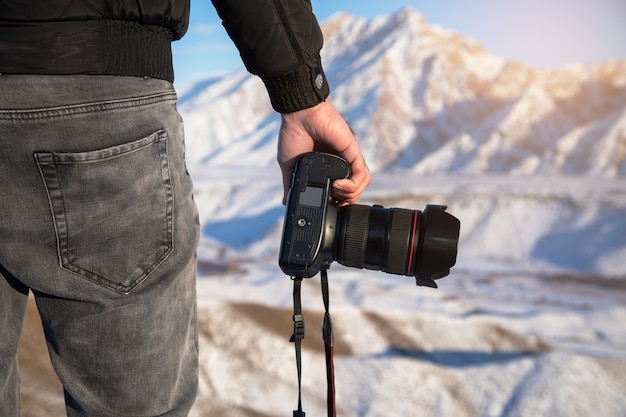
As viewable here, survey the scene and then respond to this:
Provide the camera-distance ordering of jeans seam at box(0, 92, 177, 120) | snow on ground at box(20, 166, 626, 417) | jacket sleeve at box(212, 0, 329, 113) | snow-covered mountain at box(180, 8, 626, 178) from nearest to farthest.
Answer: jeans seam at box(0, 92, 177, 120) < jacket sleeve at box(212, 0, 329, 113) < snow on ground at box(20, 166, 626, 417) < snow-covered mountain at box(180, 8, 626, 178)

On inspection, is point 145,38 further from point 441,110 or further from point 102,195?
point 441,110

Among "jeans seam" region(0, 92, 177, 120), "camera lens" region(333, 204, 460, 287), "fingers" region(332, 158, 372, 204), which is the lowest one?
"camera lens" region(333, 204, 460, 287)

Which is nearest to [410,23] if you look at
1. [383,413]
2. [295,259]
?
[383,413]

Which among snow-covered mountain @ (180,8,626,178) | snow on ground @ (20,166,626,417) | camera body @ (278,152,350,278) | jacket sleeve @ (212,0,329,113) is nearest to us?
jacket sleeve @ (212,0,329,113)

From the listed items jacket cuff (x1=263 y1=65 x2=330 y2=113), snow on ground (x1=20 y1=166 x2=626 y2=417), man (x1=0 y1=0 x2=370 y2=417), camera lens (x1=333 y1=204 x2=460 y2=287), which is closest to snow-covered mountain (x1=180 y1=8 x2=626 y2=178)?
snow on ground (x1=20 y1=166 x2=626 y2=417)

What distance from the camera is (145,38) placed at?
461mm

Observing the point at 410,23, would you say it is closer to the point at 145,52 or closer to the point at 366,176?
the point at 366,176

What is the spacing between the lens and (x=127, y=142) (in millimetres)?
432

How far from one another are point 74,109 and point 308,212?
32 centimetres

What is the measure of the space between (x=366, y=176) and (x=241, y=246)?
5.05 feet

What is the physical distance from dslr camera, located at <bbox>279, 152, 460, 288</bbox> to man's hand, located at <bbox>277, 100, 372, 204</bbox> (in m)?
0.01

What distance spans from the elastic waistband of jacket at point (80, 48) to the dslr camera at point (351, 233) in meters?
0.25

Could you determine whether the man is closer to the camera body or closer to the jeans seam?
the jeans seam

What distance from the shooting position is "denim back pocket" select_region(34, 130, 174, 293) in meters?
0.41
